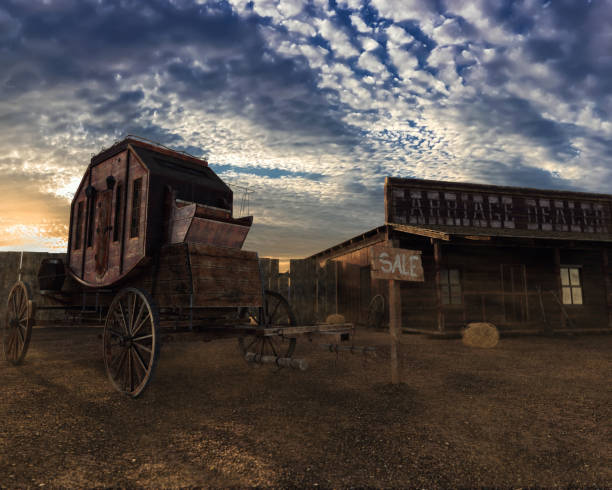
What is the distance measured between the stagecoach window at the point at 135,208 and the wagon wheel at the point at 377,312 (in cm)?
1032

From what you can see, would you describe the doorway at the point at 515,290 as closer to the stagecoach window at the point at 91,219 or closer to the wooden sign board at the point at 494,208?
the wooden sign board at the point at 494,208

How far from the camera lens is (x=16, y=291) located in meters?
7.56

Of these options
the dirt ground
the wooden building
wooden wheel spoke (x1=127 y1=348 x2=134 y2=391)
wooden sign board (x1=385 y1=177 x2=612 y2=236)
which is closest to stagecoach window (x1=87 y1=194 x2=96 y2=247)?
the dirt ground

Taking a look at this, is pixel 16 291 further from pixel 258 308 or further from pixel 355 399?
pixel 355 399

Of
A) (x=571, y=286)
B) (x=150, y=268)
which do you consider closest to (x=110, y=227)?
(x=150, y=268)

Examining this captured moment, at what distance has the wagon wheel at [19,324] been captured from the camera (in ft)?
21.9

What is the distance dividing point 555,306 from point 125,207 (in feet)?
51.9

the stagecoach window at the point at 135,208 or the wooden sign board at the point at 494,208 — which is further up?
the wooden sign board at the point at 494,208

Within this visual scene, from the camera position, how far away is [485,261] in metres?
14.8

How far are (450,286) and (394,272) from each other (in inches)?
374

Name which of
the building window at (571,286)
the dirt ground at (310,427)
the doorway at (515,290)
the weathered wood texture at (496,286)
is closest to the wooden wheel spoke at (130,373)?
the dirt ground at (310,427)

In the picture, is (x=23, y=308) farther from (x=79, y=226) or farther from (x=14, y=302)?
(x=79, y=226)

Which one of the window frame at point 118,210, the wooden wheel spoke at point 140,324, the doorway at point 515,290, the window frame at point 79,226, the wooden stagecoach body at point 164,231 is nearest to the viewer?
the wooden wheel spoke at point 140,324

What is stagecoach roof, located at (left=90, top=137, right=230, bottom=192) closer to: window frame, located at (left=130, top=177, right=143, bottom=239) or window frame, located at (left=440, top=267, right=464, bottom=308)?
window frame, located at (left=130, top=177, right=143, bottom=239)
